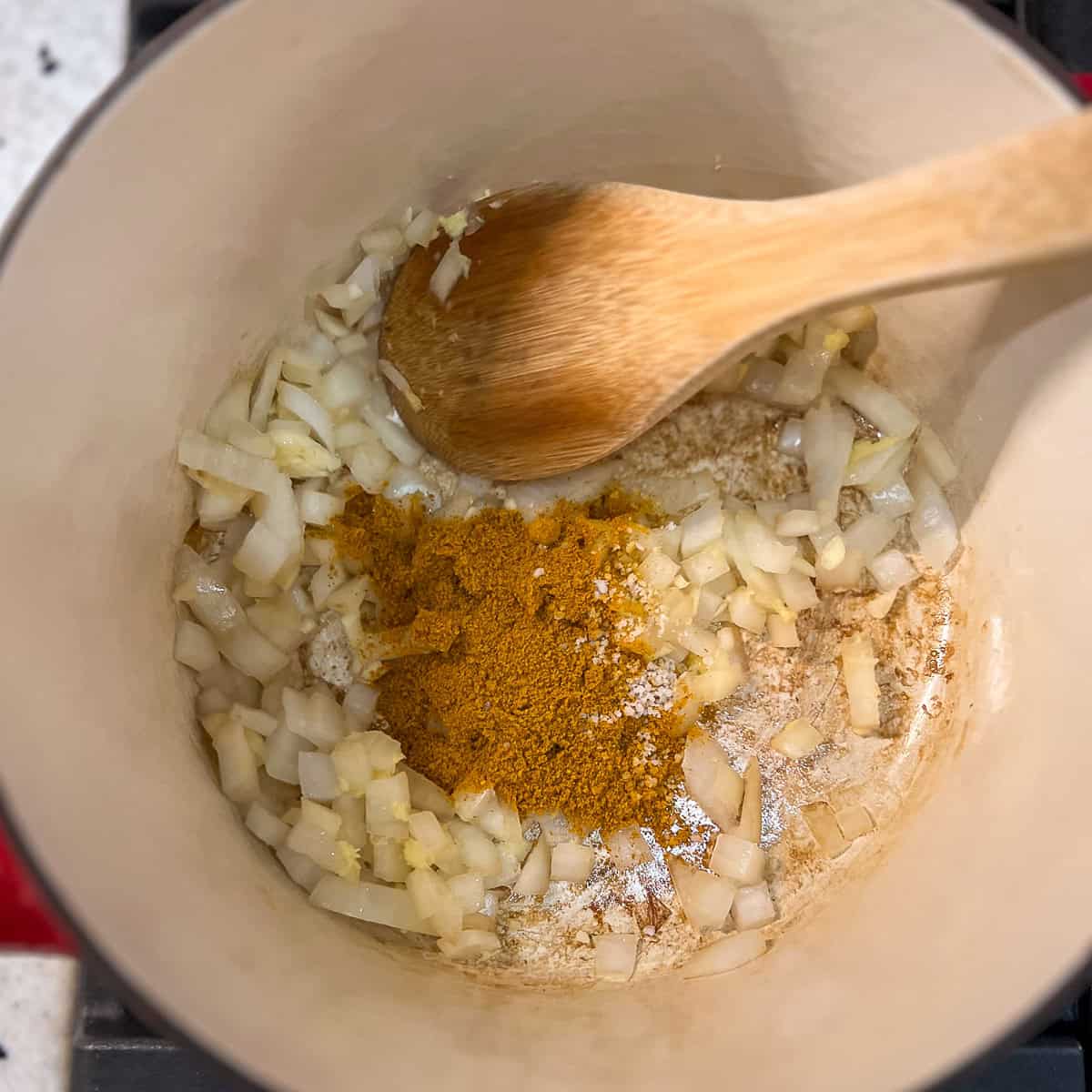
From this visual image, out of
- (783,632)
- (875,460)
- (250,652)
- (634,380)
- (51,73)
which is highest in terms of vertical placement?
(51,73)

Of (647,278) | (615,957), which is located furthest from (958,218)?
(615,957)

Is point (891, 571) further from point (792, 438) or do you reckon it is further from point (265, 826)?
point (265, 826)

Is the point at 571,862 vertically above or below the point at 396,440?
below

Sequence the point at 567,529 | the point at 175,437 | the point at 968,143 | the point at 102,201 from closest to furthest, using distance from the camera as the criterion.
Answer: the point at 102,201, the point at 968,143, the point at 175,437, the point at 567,529

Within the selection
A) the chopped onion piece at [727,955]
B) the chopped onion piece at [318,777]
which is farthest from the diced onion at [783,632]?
the chopped onion piece at [318,777]

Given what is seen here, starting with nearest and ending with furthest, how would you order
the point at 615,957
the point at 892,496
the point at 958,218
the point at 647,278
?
the point at 958,218 < the point at 647,278 < the point at 615,957 < the point at 892,496

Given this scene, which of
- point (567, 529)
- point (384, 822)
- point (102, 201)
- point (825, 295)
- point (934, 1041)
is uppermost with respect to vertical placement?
point (102, 201)

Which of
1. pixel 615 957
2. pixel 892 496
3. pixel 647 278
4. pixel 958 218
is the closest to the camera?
pixel 958 218

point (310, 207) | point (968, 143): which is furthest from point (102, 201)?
point (968, 143)

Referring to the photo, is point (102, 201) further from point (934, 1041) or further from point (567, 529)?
point (934, 1041)
